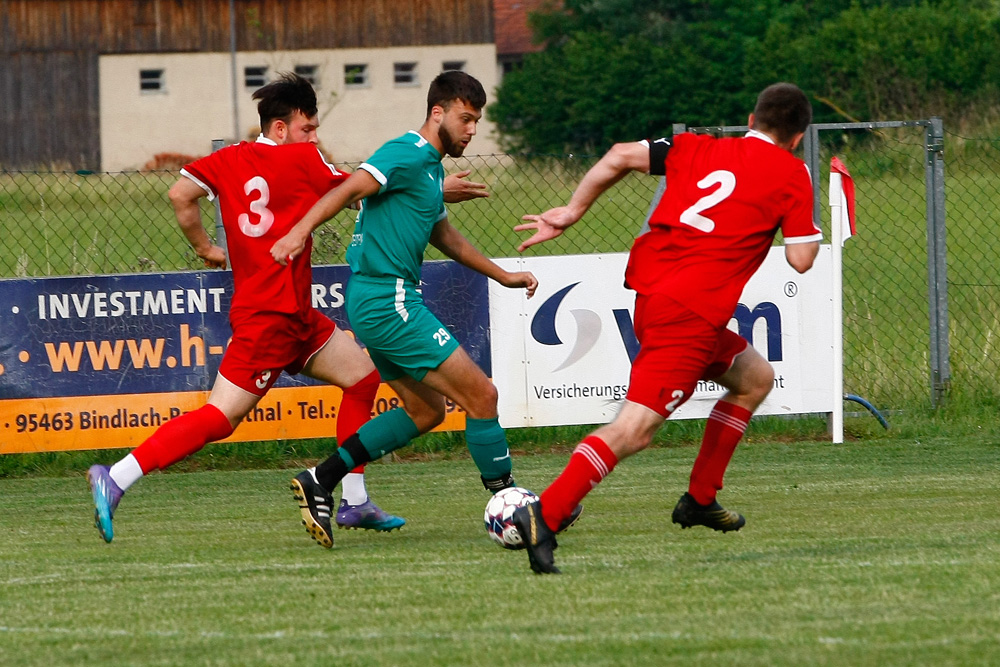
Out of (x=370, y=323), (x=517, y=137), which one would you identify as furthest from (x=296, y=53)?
(x=370, y=323)

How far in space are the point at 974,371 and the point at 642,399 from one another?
6386mm

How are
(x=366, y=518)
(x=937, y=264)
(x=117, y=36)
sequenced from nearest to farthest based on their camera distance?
1. (x=366, y=518)
2. (x=937, y=264)
3. (x=117, y=36)

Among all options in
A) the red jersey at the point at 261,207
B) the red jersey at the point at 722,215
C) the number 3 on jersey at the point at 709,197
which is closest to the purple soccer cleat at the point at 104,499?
the red jersey at the point at 261,207

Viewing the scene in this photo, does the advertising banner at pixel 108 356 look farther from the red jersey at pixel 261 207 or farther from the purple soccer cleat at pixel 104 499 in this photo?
the purple soccer cleat at pixel 104 499

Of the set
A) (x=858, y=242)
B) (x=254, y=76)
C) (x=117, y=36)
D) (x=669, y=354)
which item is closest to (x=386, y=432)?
(x=669, y=354)

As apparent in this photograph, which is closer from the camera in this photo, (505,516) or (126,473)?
(505,516)

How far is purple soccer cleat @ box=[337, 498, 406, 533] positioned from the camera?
269 inches

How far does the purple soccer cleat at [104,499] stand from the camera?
617cm

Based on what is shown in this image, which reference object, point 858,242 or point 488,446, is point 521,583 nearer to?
point 488,446

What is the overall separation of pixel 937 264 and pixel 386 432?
5541 mm

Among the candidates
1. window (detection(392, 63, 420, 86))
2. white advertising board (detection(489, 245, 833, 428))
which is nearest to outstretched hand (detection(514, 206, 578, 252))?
white advertising board (detection(489, 245, 833, 428))

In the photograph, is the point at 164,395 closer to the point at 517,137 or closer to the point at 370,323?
the point at 370,323

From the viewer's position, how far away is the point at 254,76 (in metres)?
49.6

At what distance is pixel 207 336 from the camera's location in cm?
934
